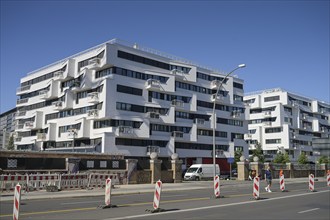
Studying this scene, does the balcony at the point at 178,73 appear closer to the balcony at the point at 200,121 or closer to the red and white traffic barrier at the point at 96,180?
the balcony at the point at 200,121

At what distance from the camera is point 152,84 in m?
55.3

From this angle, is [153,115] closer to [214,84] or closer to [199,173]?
[199,173]

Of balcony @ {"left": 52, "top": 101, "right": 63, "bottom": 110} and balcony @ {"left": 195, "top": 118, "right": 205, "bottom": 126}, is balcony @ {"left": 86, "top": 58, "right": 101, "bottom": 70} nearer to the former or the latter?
balcony @ {"left": 52, "top": 101, "right": 63, "bottom": 110}

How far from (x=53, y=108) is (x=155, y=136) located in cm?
1776

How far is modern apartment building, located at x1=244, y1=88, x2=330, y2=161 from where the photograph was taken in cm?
8831

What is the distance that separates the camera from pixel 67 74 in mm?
57625

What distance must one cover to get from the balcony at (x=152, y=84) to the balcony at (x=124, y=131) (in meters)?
7.25

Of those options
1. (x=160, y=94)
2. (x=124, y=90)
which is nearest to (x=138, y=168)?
(x=124, y=90)

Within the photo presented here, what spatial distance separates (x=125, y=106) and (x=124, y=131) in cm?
403

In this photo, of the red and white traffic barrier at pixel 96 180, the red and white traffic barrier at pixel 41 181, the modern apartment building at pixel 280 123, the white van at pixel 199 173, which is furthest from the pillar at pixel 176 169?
the modern apartment building at pixel 280 123

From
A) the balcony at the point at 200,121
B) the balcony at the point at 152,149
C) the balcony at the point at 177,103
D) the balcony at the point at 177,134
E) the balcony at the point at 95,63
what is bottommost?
the balcony at the point at 152,149

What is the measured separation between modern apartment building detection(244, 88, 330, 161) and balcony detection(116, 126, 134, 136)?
43.0 meters

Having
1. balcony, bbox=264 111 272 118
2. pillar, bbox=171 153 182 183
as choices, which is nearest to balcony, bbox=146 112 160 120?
pillar, bbox=171 153 182 183

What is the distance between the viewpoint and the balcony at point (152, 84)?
54.9 m
